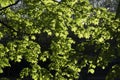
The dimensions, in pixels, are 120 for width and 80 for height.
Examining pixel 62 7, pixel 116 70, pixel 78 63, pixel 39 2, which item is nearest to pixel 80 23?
pixel 62 7

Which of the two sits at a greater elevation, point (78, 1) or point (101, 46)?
point (78, 1)

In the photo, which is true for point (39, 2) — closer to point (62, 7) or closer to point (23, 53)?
point (62, 7)

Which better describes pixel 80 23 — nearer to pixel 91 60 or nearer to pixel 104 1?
pixel 91 60

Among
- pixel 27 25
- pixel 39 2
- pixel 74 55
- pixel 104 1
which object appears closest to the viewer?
pixel 74 55

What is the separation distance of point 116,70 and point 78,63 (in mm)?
1761

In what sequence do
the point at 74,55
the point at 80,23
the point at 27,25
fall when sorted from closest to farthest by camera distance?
the point at 74,55
the point at 80,23
the point at 27,25

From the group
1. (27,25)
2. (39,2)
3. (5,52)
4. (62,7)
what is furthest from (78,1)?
(5,52)

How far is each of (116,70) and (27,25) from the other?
8.22 m

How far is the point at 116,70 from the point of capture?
713 cm

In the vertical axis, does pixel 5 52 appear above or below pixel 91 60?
above

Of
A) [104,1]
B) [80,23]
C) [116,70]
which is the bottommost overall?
[116,70]

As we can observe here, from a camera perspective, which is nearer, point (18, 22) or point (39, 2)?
point (39, 2)

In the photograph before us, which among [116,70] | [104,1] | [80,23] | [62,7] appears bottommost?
[116,70]

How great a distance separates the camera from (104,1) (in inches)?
3898
